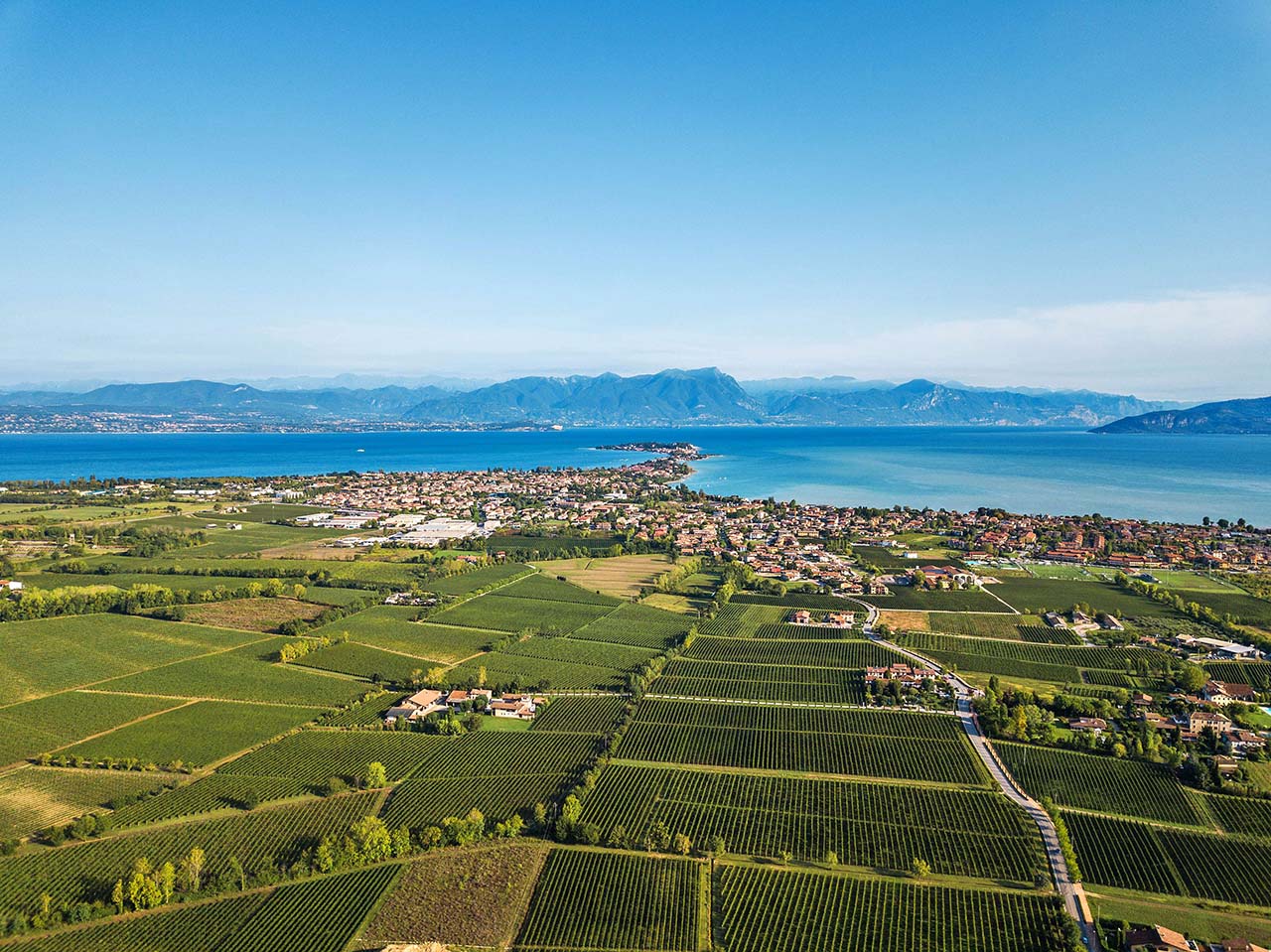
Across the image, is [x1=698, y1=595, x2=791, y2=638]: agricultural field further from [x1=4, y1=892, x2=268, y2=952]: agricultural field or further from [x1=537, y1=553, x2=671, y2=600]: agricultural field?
[x1=4, y1=892, x2=268, y2=952]: agricultural field

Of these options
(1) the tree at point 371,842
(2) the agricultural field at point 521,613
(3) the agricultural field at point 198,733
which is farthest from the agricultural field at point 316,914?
(2) the agricultural field at point 521,613

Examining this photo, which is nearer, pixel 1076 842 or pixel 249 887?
pixel 249 887

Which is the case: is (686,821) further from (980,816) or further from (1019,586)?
(1019,586)

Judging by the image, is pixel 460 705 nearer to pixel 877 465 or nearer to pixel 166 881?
pixel 166 881

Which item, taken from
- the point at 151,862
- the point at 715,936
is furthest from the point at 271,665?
the point at 715,936

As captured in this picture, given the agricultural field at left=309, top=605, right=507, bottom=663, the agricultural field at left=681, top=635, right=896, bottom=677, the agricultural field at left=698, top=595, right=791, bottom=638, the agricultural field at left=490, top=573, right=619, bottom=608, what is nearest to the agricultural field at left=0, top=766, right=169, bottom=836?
the agricultural field at left=309, top=605, right=507, bottom=663
